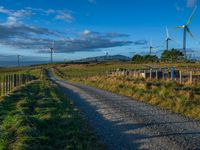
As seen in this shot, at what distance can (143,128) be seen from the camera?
10.9 meters

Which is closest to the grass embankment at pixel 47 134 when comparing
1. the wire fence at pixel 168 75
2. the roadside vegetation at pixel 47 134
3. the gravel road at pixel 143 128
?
the roadside vegetation at pixel 47 134

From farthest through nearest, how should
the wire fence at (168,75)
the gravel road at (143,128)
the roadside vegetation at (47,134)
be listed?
→ the wire fence at (168,75) < the gravel road at (143,128) < the roadside vegetation at (47,134)

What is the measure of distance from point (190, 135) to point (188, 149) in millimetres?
1687

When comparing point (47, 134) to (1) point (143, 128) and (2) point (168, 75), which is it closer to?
(1) point (143, 128)

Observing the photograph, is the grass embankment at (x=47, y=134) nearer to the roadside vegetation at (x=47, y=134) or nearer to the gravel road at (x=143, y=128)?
the roadside vegetation at (x=47, y=134)

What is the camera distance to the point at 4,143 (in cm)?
838

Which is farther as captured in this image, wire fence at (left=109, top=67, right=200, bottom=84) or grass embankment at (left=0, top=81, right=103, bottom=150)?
wire fence at (left=109, top=67, right=200, bottom=84)

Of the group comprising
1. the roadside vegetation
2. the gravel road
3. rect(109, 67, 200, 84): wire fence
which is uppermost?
rect(109, 67, 200, 84): wire fence

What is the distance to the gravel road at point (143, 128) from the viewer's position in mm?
8820

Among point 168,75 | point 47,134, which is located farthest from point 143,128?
point 168,75

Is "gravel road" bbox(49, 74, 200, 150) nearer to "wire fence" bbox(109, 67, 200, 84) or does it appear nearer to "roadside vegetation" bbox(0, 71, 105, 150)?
"roadside vegetation" bbox(0, 71, 105, 150)

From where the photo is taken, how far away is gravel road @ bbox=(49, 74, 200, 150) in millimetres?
8820

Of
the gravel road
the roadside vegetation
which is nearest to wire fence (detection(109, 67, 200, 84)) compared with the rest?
the gravel road

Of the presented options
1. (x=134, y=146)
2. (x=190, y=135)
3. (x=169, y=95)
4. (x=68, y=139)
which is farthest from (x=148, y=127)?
(x=169, y=95)
